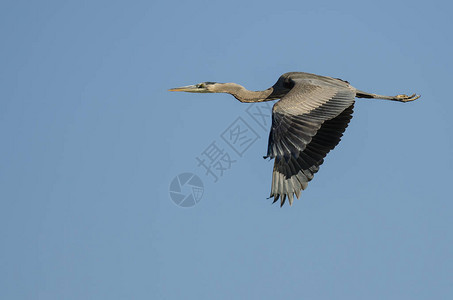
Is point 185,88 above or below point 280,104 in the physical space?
above

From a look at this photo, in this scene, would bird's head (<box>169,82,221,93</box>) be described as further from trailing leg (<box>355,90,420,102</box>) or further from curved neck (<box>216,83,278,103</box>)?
trailing leg (<box>355,90,420,102</box>)

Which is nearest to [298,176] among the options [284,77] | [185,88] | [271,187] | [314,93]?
[271,187]

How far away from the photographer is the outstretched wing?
1287 cm

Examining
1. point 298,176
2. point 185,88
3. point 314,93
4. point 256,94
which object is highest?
point 185,88

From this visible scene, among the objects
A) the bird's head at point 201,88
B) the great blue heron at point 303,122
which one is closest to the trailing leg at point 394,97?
the great blue heron at point 303,122

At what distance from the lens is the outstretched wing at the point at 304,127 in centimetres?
1287

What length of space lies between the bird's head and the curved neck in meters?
0.18

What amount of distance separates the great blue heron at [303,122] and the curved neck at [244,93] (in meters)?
0.02

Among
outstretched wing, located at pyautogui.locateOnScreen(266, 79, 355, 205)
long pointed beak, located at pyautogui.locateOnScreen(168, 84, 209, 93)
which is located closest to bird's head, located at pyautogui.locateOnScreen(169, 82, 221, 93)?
long pointed beak, located at pyautogui.locateOnScreen(168, 84, 209, 93)

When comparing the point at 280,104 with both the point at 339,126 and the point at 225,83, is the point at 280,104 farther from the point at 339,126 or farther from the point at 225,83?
the point at 225,83

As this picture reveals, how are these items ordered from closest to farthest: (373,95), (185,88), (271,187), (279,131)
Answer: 1. (279,131)
2. (271,187)
3. (373,95)
4. (185,88)

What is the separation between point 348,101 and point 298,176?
5.35ft

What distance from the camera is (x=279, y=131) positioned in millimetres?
12867

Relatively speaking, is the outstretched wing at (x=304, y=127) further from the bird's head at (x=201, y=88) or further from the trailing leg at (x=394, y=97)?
the bird's head at (x=201, y=88)
